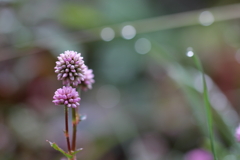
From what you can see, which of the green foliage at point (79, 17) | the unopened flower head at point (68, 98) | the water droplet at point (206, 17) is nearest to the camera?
the unopened flower head at point (68, 98)

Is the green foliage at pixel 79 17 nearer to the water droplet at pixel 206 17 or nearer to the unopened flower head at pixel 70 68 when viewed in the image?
the water droplet at pixel 206 17

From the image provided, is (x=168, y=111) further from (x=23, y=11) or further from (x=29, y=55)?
(x=23, y=11)

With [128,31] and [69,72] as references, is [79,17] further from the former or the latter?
[69,72]

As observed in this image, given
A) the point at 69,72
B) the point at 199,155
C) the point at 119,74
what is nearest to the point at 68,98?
the point at 69,72

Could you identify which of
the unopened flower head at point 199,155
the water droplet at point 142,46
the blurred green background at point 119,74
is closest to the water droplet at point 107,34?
the blurred green background at point 119,74


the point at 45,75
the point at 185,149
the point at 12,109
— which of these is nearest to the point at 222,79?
the point at 185,149

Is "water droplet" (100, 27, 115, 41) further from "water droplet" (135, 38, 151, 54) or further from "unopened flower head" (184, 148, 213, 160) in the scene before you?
"unopened flower head" (184, 148, 213, 160)
